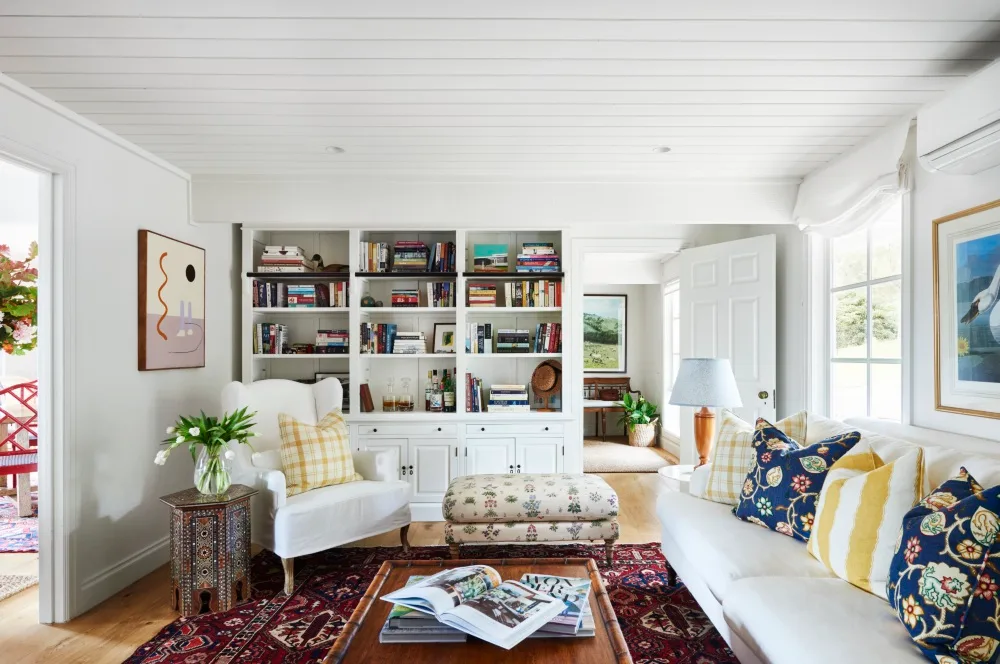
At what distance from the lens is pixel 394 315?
4516mm

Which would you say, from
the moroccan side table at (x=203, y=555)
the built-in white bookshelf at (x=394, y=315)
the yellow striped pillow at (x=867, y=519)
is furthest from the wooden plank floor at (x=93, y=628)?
the yellow striped pillow at (x=867, y=519)

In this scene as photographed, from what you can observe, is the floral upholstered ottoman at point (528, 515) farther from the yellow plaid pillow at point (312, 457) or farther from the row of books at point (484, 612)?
the row of books at point (484, 612)

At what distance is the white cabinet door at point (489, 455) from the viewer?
418cm

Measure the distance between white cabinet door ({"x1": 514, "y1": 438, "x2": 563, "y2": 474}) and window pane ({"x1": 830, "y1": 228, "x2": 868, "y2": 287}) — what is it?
2087 mm

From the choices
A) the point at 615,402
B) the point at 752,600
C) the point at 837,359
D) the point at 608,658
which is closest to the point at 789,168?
the point at 837,359

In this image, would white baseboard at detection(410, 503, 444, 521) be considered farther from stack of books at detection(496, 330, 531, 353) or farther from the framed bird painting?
the framed bird painting

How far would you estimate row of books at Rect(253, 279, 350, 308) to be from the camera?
4.22m

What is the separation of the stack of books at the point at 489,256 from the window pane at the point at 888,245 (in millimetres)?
2253

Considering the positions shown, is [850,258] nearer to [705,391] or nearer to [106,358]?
[705,391]

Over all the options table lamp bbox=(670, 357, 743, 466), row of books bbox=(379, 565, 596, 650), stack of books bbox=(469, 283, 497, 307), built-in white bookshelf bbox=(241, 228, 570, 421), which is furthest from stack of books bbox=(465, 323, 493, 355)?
row of books bbox=(379, 565, 596, 650)

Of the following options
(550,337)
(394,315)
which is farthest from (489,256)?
(394,315)

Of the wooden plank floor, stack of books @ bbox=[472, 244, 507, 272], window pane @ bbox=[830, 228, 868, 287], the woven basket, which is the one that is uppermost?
stack of books @ bbox=[472, 244, 507, 272]

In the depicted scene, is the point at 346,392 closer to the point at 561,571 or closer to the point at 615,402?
the point at 561,571

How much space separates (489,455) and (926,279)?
8.90 feet
